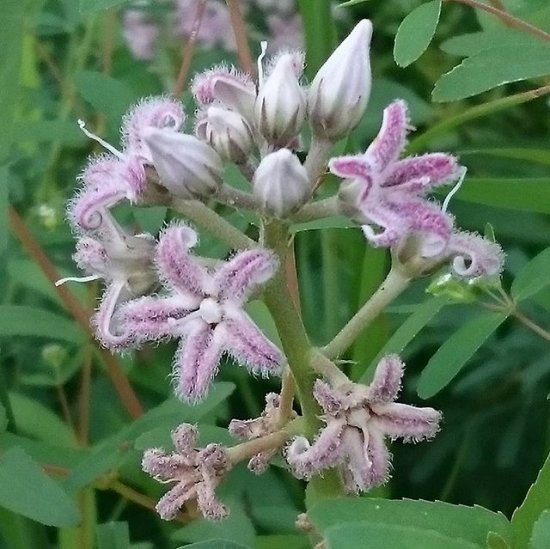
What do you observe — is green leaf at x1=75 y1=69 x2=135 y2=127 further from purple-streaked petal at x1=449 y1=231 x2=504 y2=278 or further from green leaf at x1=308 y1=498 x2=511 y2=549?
green leaf at x1=308 y1=498 x2=511 y2=549

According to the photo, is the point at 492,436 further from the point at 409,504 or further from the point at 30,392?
the point at 409,504

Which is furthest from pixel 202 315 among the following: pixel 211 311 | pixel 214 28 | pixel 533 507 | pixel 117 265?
pixel 214 28

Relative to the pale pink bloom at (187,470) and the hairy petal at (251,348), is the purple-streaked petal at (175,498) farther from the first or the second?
the hairy petal at (251,348)

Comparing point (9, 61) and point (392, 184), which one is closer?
point (392, 184)

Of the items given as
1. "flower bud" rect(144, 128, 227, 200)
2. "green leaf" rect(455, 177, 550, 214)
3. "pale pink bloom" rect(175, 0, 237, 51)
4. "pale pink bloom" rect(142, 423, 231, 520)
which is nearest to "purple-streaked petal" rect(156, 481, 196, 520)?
"pale pink bloom" rect(142, 423, 231, 520)

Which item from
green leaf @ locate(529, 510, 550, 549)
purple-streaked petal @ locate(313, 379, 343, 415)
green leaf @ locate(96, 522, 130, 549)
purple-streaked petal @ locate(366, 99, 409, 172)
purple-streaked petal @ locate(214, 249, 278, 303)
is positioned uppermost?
purple-streaked petal @ locate(366, 99, 409, 172)

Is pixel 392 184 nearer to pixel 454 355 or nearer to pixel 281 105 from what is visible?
pixel 281 105

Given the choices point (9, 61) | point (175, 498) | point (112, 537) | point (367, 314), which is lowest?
point (112, 537)
